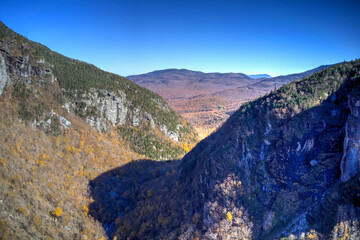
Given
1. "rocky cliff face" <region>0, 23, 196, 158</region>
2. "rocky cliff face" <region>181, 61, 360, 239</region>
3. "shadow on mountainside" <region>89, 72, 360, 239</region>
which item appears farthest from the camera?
"rocky cliff face" <region>0, 23, 196, 158</region>

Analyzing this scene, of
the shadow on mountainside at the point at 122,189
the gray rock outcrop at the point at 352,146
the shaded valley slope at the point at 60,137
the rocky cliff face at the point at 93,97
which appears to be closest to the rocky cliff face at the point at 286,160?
the gray rock outcrop at the point at 352,146

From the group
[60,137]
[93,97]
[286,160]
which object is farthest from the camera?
[93,97]

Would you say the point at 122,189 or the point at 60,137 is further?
the point at 122,189

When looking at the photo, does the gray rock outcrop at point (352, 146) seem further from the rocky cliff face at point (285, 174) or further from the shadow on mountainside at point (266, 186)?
the shadow on mountainside at point (266, 186)

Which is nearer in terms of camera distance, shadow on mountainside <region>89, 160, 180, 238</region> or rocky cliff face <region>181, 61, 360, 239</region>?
rocky cliff face <region>181, 61, 360, 239</region>

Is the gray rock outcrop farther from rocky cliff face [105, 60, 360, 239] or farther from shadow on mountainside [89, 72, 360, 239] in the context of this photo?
shadow on mountainside [89, 72, 360, 239]

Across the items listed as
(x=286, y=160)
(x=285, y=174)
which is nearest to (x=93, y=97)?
(x=286, y=160)

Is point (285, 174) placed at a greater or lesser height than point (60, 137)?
lesser

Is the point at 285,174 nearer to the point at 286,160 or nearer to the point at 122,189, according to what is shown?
the point at 286,160

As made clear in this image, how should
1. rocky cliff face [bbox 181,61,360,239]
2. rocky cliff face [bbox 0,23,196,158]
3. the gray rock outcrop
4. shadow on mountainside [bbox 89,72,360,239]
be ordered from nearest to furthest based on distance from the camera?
1. the gray rock outcrop
2. shadow on mountainside [bbox 89,72,360,239]
3. rocky cliff face [bbox 181,61,360,239]
4. rocky cliff face [bbox 0,23,196,158]

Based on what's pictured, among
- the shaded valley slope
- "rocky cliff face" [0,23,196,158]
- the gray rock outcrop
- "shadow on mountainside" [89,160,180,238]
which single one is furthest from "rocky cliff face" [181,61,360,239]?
"rocky cliff face" [0,23,196,158]
